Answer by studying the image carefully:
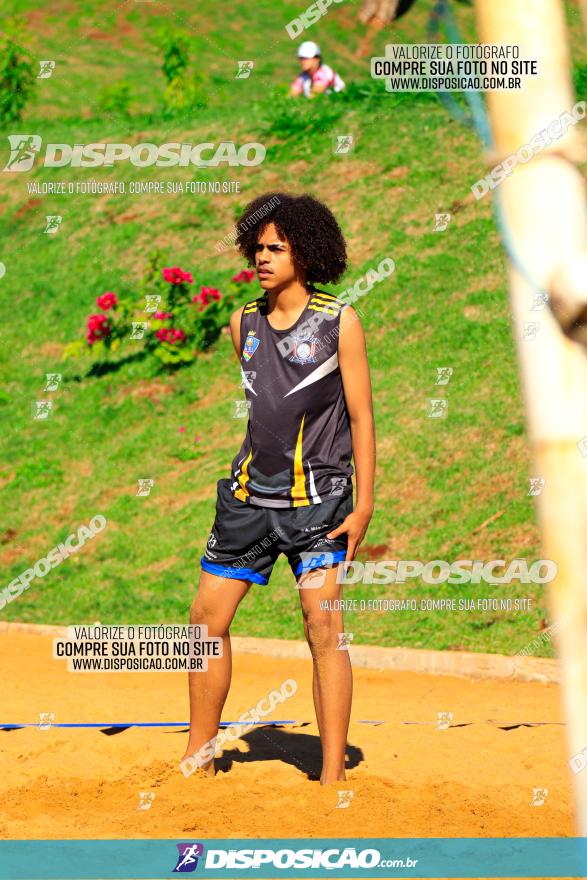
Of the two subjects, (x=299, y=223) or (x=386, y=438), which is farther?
(x=386, y=438)

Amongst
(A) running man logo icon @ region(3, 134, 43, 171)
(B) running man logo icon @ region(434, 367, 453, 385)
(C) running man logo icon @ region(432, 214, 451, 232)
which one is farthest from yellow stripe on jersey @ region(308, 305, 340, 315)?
(A) running man logo icon @ region(3, 134, 43, 171)

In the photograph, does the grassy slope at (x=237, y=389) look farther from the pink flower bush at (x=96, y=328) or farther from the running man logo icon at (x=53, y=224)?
the pink flower bush at (x=96, y=328)

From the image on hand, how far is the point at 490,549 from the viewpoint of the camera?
10148mm

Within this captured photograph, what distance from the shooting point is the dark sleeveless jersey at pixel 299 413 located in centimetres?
505

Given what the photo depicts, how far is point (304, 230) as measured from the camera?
5.22m

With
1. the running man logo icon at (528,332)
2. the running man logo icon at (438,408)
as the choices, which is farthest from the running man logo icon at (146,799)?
the running man logo icon at (438,408)

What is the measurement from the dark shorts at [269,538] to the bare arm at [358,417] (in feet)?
0.19

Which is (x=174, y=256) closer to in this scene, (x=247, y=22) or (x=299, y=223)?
(x=299, y=223)

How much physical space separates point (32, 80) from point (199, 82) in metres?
2.86

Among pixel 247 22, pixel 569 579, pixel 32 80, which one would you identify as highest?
pixel 569 579

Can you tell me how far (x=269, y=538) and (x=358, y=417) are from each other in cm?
61

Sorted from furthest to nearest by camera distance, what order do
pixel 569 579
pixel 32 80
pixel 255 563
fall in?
1. pixel 32 80
2. pixel 255 563
3. pixel 569 579

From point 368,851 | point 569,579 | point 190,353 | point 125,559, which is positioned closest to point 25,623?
point 125,559

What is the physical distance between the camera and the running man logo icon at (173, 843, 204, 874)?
422 centimetres
